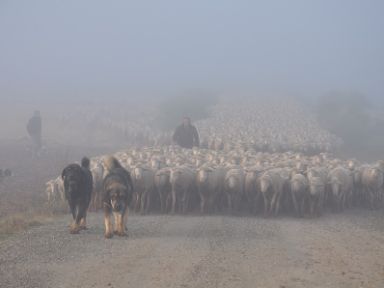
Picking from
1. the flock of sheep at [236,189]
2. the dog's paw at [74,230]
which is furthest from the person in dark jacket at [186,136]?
the dog's paw at [74,230]

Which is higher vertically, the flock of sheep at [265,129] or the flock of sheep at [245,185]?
the flock of sheep at [265,129]

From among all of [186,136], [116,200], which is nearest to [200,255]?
[116,200]

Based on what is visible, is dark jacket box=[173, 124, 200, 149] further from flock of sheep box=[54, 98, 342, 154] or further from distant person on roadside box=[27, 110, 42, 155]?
distant person on roadside box=[27, 110, 42, 155]

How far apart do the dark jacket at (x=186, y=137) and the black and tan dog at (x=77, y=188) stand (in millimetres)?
12551

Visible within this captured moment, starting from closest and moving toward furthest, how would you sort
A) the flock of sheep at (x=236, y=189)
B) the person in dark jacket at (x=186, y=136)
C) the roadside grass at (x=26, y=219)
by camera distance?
1. the roadside grass at (x=26, y=219)
2. the flock of sheep at (x=236, y=189)
3. the person in dark jacket at (x=186, y=136)

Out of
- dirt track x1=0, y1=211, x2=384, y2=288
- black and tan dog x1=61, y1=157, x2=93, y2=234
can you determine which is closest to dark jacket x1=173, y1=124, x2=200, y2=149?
dirt track x1=0, y1=211, x2=384, y2=288

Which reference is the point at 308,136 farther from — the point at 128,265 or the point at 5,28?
the point at 5,28

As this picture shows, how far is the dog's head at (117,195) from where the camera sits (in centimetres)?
1062

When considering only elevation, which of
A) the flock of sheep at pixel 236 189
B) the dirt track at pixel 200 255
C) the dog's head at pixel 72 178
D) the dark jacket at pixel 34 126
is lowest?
the dirt track at pixel 200 255

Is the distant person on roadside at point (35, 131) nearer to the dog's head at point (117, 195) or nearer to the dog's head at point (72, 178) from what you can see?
the dog's head at point (72, 178)

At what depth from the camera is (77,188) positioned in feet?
35.8

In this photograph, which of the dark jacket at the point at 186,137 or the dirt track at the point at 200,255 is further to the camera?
the dark jacket at the point at 186,137

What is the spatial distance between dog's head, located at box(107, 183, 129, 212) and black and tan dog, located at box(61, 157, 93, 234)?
657 millimetres

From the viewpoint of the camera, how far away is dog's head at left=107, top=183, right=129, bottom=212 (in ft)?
34.9
